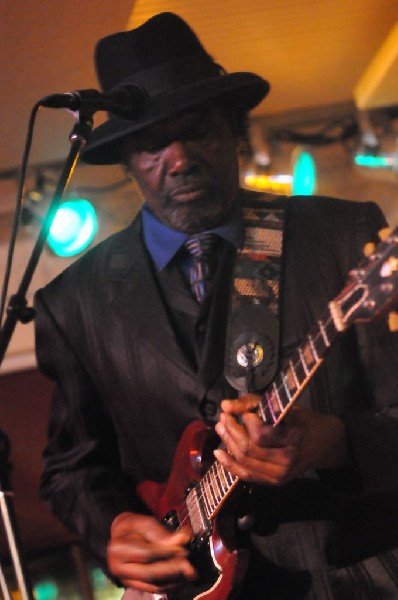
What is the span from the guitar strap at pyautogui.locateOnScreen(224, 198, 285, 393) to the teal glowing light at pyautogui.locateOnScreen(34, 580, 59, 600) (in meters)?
3.02

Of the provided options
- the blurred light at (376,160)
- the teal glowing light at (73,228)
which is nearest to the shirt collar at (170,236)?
the teal glowing light at (73,228)

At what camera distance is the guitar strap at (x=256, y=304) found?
1.72 m

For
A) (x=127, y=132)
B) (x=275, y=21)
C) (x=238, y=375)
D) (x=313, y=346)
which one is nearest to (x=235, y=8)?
(x=275, y=21)

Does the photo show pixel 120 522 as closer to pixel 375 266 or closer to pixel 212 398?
pixel 212 398

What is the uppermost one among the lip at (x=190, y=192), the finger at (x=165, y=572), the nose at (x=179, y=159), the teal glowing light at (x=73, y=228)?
the nose at (x=179, y=159)

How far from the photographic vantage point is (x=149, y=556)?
5.30ft

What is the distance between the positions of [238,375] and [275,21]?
2581 millimetres

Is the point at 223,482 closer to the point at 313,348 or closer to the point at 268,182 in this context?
the point at 313,348

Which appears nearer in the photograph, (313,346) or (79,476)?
(313,346)

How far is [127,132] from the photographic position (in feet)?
6.11

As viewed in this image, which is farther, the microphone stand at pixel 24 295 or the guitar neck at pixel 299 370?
the microphone stand at pixel 24 295

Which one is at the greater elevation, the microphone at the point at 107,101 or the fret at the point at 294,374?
the microphone at the point at 107,101

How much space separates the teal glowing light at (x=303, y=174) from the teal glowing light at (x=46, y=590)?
2.63 metres

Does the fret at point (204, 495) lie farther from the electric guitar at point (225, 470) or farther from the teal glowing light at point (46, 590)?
the teal glowing light at point (46, 590)
